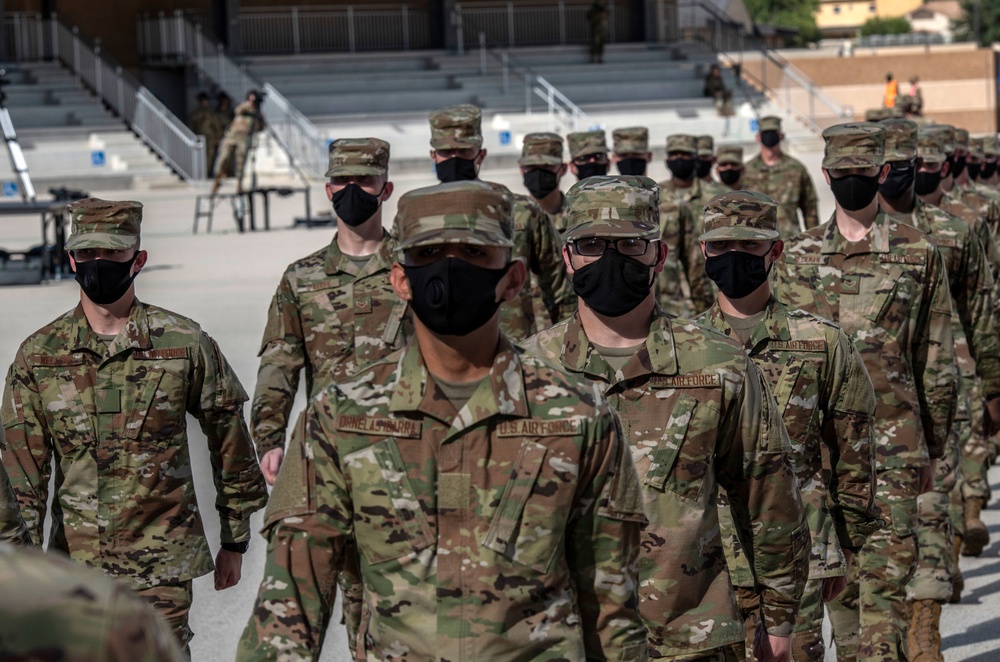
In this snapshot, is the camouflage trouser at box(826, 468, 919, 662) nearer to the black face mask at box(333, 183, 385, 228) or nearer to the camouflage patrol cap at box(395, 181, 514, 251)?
the black face mask at box(333, 183, 385, 228)

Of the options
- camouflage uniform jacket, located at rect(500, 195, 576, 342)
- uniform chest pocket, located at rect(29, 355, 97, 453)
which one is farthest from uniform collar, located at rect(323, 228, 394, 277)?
camouflage uniform jacket, located at rect(500, 195, 576, 342)

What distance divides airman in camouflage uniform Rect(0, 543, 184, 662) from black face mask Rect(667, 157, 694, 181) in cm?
1112

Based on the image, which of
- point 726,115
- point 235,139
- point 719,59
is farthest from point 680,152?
point 719,59

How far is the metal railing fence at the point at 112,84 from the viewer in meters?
36.2

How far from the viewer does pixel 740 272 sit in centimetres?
539

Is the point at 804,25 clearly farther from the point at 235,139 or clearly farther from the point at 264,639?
the point at 264,639

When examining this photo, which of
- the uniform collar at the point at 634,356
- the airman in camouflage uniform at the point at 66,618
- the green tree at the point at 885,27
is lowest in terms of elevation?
the uniform collar at the point at 634,356

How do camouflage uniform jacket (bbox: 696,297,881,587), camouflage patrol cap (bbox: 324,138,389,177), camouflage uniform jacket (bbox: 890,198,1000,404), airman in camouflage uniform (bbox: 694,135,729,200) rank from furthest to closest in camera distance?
airman in camouflage uniform (bbox: 694,135,729,200)
camouflage uniform jacket (bbox: 890,198,1000,404)
camouflage patrol cap (bbox: 324,138,389,177)
camouflage uniform jacket (bbox: 696,297,881,587)

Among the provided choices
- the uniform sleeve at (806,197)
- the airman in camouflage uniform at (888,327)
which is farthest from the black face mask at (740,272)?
the uniform sleeve at (806,197)

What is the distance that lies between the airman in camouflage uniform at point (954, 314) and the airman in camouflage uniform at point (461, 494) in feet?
14.6

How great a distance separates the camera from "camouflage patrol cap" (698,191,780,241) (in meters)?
5.36

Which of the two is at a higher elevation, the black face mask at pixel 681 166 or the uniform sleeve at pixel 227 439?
the black face mask at pixel 681 166

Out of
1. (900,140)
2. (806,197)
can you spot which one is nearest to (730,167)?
(806,197)

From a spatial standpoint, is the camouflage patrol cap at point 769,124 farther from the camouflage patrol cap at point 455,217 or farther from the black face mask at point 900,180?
the camouflage patrol cap at point 455,217
